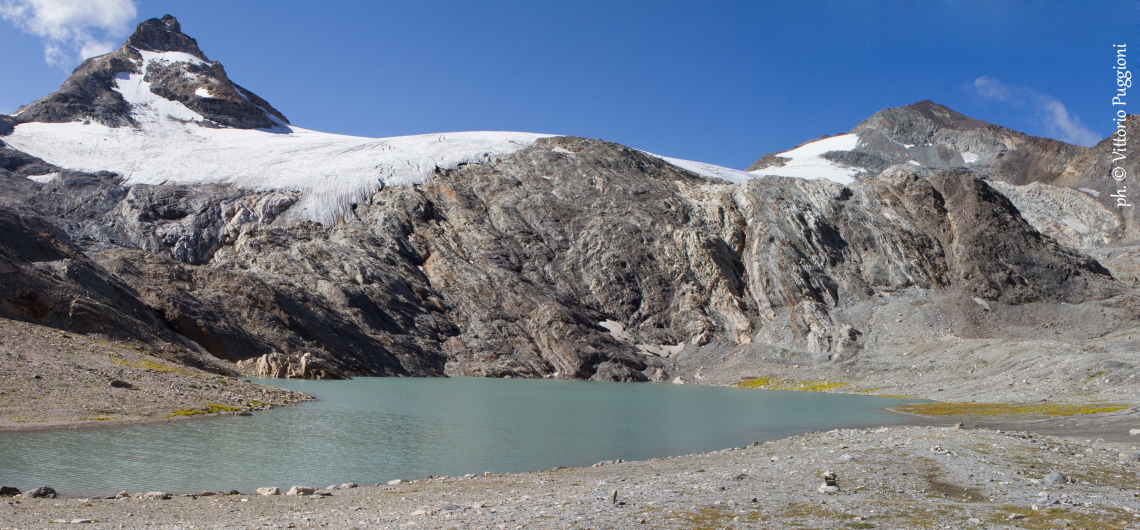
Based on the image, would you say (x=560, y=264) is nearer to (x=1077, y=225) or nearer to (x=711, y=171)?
(x=711, y=171)

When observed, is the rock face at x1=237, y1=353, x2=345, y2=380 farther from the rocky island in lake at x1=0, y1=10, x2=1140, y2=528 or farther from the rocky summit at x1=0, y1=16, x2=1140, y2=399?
the rocky summit at x1=0, y1=16, x2=1140, y2=399

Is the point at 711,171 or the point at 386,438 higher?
the point at 711,171

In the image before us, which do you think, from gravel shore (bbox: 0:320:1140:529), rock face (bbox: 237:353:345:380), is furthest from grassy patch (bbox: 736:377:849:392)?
rock face (bbox: 237:353:345:380)

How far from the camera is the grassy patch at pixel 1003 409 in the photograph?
38.3m

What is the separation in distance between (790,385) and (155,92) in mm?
150480

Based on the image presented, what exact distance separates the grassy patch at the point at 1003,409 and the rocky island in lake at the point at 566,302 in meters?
0.53

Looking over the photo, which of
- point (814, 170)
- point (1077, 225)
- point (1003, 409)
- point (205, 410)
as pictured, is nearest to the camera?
point (205, 410)

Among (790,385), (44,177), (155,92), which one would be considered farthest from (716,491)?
(155,92)

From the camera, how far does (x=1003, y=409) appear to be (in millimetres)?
42906

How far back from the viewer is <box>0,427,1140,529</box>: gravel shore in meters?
11.4

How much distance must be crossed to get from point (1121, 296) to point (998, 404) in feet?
180

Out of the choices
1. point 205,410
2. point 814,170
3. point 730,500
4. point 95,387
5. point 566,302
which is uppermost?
point 814,170

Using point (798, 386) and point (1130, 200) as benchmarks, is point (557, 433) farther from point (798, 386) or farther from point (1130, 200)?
point (1130, 200)

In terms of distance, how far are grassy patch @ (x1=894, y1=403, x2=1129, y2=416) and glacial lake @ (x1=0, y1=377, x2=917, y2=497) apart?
2929 millimetres
